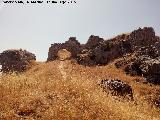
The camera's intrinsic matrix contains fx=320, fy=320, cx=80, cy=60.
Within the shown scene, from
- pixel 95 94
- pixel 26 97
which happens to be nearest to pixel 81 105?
pixel 95 94

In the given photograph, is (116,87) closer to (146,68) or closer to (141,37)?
(146,68)

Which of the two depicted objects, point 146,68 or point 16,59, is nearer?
point 146,68

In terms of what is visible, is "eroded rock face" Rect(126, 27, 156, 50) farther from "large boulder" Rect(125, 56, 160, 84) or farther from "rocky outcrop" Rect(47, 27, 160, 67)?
"large boulder" Rect(125, 56, 160, 84)

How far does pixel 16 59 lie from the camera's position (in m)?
47.0

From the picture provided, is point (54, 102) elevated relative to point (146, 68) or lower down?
lower down

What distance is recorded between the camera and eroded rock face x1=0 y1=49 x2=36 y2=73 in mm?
45188

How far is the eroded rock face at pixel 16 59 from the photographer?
45.2 m

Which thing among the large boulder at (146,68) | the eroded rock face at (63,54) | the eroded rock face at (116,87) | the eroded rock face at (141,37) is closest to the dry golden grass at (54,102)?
the eroded rock face at (116,87)

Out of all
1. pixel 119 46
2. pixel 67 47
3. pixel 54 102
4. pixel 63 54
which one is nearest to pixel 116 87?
pixel 54 102

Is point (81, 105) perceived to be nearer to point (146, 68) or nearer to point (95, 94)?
point (95, 94)

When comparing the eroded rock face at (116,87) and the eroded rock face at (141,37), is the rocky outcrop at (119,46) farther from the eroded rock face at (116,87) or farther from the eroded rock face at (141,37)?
the eroded rock face at (116,87)

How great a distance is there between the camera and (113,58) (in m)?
43.2

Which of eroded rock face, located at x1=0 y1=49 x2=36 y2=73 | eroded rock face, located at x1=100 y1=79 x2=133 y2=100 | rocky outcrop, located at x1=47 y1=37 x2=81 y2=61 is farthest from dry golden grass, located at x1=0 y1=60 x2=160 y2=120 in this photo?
rocky outcrop, located at x1=47 y1=37 x2=81 y2=61

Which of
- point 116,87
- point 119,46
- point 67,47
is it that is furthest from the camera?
point 67,47
